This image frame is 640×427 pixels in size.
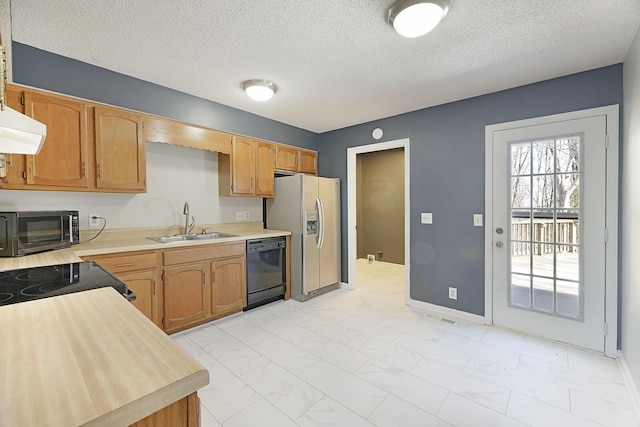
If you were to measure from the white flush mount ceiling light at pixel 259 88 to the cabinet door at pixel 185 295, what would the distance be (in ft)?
5.65

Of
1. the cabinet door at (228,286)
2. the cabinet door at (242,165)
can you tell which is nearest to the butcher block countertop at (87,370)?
the cabinet door at (228,286)

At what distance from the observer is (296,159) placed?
4.17 m

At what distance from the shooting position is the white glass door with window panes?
8.04 ft

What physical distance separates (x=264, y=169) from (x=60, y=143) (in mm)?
1964

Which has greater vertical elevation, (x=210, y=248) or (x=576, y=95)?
(x=576, y=95)

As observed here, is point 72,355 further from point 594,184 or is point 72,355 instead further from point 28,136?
point 594,184

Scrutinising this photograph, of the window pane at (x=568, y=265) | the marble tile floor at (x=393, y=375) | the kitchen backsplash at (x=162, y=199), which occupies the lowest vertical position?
the marble tile floor at (x=393, y=375)

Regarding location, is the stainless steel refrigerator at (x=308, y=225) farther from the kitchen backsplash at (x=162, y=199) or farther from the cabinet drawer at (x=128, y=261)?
the cabinet drawer at (x=128, y=261)

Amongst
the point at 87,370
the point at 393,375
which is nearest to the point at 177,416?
the point at 87,370


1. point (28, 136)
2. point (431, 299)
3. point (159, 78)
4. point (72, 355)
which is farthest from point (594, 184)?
point (159, 78)

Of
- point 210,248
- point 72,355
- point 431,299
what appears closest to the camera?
point 72,355

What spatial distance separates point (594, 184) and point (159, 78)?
3.91 metres

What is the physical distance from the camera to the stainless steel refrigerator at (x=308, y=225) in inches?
147

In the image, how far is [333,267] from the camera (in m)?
4.18
